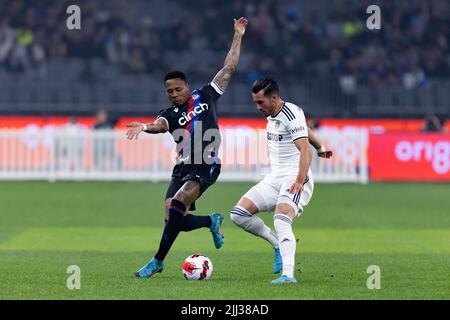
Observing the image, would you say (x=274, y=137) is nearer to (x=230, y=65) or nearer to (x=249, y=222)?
(x=249, y=222)

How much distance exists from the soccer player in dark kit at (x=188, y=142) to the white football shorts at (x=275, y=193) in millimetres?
652

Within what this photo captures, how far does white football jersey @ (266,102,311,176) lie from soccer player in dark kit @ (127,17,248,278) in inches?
29.8

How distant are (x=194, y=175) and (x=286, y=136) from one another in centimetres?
124

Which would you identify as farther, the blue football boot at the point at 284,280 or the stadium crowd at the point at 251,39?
the stadium crowd at the point at 251,39

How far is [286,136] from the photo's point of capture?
1178 cm

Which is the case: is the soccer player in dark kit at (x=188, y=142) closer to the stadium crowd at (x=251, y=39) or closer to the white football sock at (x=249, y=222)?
the white football sock at (x=249, y=222)

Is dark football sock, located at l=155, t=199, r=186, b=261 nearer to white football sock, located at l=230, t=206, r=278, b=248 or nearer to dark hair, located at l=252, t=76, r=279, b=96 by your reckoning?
white football sock, located at l=230, t=206, r=278, b=248

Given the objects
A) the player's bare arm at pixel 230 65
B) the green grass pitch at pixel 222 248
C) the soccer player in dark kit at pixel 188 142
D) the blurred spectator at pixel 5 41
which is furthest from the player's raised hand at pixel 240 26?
the blurred spectator at pixel 5 41

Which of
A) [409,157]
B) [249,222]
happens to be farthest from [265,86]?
[409,157]

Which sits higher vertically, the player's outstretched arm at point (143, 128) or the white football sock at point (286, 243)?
the player's outstretched arm at point (143, 128)

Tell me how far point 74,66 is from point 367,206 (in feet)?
49.2

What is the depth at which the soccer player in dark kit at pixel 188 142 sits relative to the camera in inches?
480
